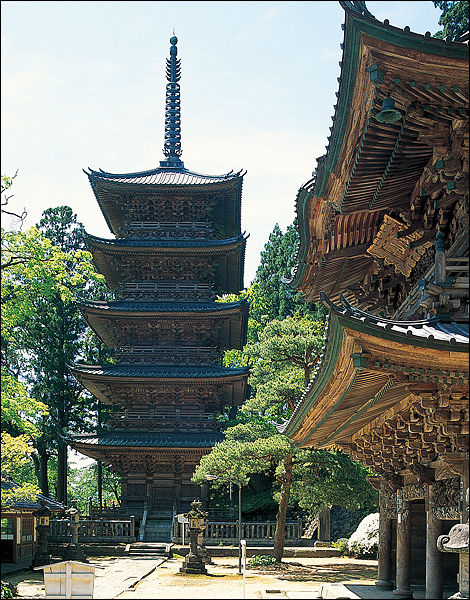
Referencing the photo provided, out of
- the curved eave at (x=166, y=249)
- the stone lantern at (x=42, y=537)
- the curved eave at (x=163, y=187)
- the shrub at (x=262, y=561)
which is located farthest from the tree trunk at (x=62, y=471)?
the shrub at (x=262, y=561)

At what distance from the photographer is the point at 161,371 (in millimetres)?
30891

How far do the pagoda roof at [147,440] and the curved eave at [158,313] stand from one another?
4.92 metres

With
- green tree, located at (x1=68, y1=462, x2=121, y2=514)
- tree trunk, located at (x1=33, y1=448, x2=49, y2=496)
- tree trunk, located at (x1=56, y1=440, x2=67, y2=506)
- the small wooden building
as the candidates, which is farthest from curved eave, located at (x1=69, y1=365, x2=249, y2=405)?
green tree, located at (x1=68, y1=462, x2=121, y2=514)

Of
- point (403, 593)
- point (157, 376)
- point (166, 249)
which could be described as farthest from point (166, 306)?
point (403, 593)

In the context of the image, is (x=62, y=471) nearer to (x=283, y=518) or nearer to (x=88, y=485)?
(x=88, y=485)

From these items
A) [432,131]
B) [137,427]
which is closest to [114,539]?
[137,427]

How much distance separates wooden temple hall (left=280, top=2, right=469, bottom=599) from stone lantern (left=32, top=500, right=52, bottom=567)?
39.9ft

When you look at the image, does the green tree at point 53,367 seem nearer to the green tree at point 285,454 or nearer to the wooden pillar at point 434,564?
the green tree at point 285,454

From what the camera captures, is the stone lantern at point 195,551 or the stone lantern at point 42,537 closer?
the stone lantern at point 195,551

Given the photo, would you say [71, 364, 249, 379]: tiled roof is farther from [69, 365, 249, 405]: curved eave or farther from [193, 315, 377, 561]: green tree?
[193, 315, 377, 561]: green tree

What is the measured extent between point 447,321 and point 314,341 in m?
16.1

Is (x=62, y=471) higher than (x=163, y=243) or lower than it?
lower

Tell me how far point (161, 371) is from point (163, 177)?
10486 mm

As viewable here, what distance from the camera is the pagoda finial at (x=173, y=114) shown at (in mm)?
39094
